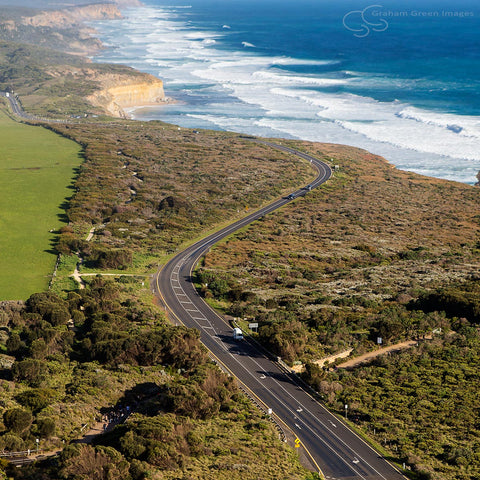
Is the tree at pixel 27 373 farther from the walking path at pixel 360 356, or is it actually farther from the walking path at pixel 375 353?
the walking path at pixel 375 353

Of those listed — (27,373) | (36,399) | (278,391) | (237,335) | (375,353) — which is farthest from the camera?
(237,335)

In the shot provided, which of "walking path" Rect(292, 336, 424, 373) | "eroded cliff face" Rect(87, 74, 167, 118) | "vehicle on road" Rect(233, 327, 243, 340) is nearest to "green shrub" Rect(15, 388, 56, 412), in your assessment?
"vehicle on road" Rect(233, 327, 243, 340)

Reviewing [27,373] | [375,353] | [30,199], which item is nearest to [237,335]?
[375,353]

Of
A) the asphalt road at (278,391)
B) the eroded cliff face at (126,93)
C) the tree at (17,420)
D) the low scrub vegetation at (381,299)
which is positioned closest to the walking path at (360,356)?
the low scrub vegetation at (381,299)

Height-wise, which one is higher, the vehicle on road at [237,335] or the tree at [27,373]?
the tree at [27,373]

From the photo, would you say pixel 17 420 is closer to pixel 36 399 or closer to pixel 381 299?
pixel 36 399

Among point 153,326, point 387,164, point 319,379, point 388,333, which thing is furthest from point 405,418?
point 387,164
